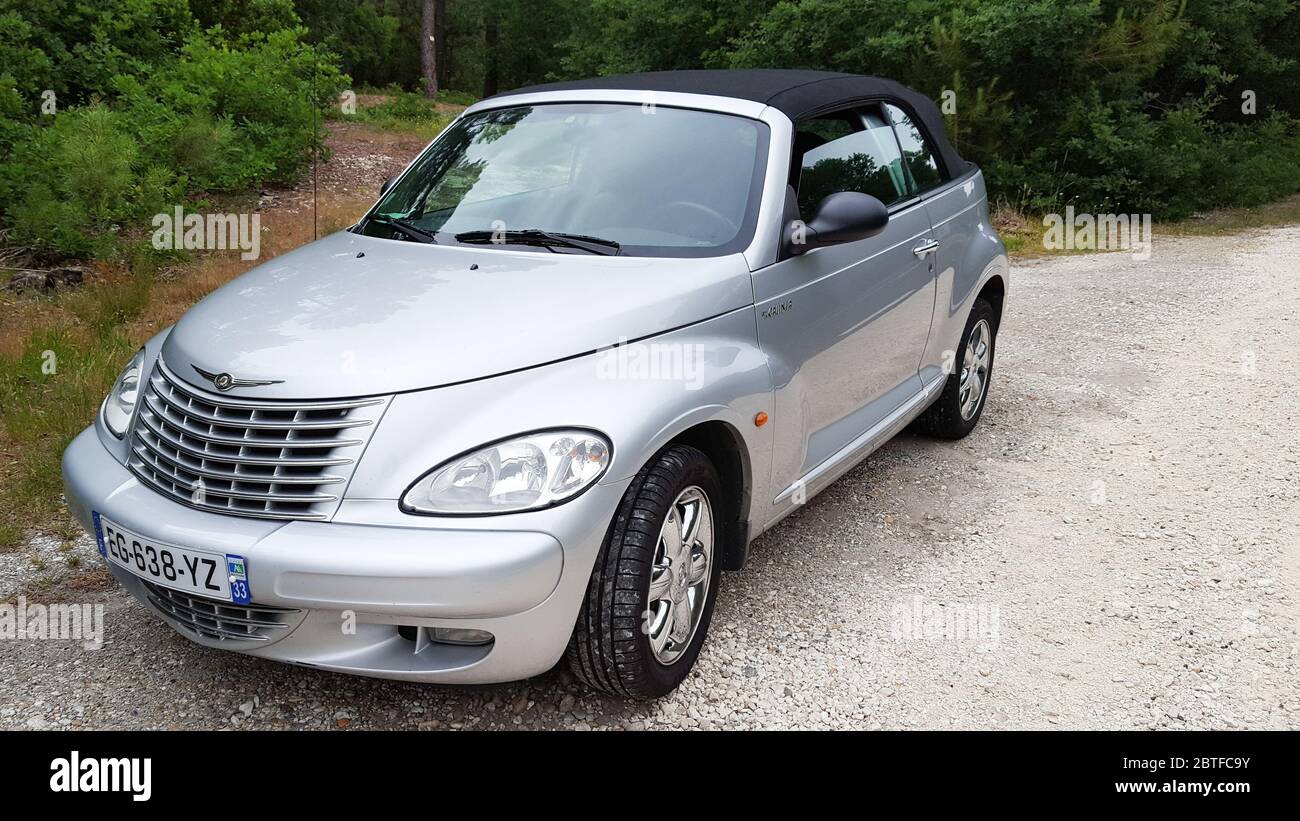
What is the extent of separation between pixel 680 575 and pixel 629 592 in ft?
1.23

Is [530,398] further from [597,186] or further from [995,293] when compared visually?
[995,293]

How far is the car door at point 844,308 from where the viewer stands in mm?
3695

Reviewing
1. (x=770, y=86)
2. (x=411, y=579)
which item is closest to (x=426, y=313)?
(x=411, y=579)

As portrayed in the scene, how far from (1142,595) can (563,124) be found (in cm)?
283

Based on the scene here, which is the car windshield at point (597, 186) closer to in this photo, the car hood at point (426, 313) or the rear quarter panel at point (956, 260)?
the car hood at point (426, 313)

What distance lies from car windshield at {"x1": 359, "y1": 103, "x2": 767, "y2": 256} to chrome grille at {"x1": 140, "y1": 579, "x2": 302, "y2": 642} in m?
1.49

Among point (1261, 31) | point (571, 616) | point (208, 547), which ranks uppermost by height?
point (1261, 31)

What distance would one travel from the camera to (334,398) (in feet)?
9.17

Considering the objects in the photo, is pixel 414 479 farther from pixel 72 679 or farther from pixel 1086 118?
pixel 1086 118

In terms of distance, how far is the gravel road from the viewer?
3.27m

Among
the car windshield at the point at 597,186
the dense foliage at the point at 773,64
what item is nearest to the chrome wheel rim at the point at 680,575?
the car windshield at the point at 597,186

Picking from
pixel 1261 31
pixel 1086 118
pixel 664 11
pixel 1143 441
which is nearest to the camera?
pixel 1143 441

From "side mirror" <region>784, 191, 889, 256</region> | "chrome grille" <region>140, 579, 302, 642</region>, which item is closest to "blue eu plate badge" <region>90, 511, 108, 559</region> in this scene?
"chrome grille" <region>140, 579, 302, 642</region>
